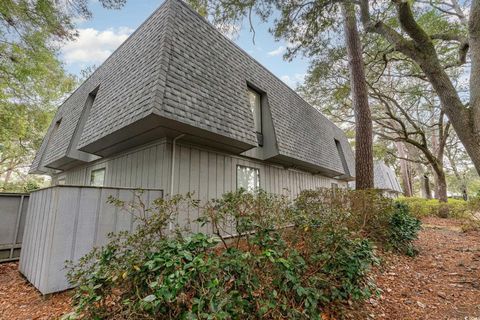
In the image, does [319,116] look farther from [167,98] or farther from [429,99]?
[167,98]

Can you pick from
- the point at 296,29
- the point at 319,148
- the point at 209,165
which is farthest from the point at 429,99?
the point at 209,165

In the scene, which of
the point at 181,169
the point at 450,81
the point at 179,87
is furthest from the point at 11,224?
the point at 450,81

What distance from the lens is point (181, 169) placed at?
5.11 meters

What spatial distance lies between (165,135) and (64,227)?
248 centimetres

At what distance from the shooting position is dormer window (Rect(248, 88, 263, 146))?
714 centimetres

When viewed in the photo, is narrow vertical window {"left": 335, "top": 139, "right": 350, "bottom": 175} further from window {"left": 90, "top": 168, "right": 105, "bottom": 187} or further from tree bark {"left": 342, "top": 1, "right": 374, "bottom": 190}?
window {"left": 90, "top": 168, "right": 105, "bottom": 187}

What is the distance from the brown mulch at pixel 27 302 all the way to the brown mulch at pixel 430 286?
3.92 meters

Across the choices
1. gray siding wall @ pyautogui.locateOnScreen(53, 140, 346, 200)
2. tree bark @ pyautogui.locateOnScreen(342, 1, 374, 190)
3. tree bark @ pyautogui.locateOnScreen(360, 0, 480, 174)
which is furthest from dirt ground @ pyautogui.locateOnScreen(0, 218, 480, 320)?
tree bark @ pyautogui.locateOnScreen(342, 1, 374, 190)

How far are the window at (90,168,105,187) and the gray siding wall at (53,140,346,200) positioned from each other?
0.59ft

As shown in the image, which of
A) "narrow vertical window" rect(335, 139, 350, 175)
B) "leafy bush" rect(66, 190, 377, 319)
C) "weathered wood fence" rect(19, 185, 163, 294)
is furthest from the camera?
"narrow vertical window" rect(335, 139, 350, 175)

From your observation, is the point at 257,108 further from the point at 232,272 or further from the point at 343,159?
the point at 343,159

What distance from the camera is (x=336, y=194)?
5348 millimetres

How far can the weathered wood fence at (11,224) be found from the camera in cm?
517

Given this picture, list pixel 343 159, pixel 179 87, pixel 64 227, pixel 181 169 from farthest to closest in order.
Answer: pixel 343 159 < pixel 181 169 < pixel 179 87 < pixel 64 227
